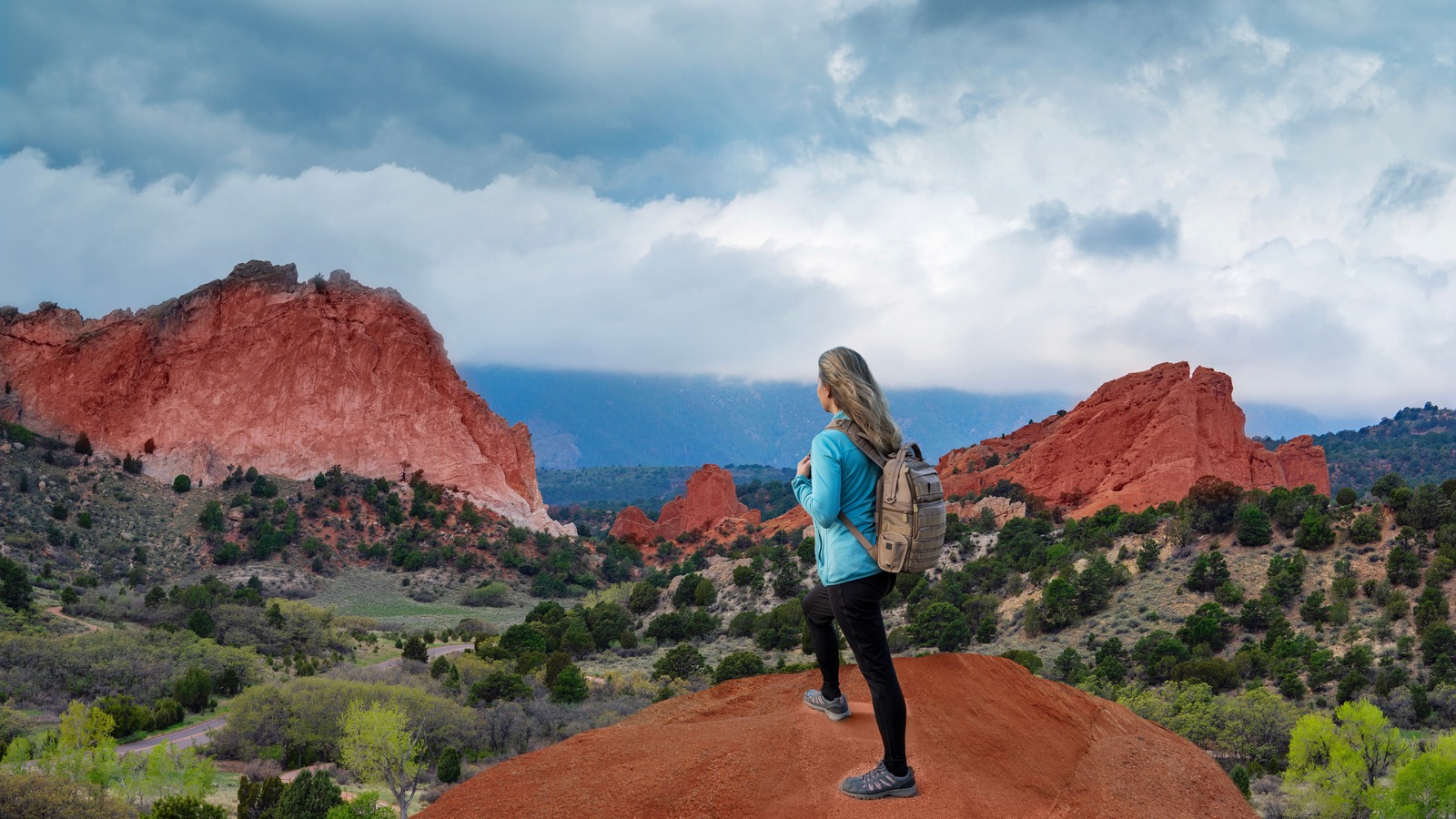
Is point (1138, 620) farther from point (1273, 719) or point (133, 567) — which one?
point (133, 567)

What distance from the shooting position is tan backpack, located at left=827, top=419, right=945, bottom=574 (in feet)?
16.5

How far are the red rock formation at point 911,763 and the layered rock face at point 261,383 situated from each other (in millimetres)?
80563

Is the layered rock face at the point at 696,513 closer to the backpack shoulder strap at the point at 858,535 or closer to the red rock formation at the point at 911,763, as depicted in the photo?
the red rock formation at the point at 911,763

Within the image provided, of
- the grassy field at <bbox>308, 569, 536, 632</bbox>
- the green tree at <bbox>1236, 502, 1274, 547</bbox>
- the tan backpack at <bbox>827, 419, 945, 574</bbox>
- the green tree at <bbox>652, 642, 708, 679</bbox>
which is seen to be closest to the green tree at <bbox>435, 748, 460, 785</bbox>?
the green tree at <bbox>652, 642, 708, 679</bbox>

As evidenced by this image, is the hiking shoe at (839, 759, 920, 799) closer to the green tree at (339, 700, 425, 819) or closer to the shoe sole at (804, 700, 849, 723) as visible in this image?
the shoe sole at (804, 700, 849, 723)

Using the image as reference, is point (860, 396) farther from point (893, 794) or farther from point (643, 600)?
point (643, 600)

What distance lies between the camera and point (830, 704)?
6230 millimetres

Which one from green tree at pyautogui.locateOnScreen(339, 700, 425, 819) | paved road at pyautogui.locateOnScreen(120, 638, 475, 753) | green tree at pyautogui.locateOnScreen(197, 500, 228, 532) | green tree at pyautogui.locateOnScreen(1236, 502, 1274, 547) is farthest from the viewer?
green tree at pyautogui.locateOnScreen(197, 500, 228, 532)

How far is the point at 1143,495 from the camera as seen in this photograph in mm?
65812

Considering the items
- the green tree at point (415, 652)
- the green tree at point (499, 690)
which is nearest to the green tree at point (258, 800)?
the green tree at point (499, 690)

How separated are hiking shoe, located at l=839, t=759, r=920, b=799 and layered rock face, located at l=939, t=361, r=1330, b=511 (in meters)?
65.6

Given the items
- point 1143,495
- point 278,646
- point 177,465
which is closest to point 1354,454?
point 1143,495

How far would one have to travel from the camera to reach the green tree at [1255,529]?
40781mm

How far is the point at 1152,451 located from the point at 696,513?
1937 inches
